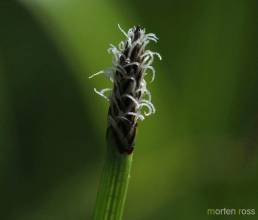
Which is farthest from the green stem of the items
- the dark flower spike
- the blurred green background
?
the blurred green background

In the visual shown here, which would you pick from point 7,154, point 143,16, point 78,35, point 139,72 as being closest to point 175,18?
point 143,16

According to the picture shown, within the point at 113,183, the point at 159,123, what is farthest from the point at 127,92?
the point at 159,123

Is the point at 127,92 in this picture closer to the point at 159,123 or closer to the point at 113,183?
the point at 113,183

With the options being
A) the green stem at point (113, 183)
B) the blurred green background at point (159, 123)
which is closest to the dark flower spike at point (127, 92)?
the green stem at point (113, 183)

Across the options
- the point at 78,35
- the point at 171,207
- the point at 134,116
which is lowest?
the point at 134,116

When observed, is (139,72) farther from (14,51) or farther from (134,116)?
(14,51)

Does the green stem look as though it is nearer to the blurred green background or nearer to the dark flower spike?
the dark flower spike
